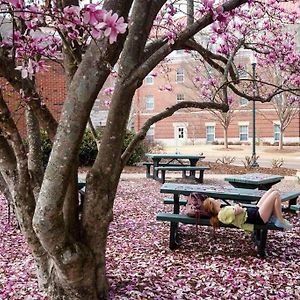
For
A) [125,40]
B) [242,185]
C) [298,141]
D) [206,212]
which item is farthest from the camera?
[298,141]

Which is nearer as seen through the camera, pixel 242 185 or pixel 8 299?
pixel 8 299

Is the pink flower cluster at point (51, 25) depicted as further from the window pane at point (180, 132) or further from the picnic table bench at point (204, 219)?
the window pane at point (180, 132)

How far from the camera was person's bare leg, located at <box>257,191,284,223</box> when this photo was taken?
16.0ft

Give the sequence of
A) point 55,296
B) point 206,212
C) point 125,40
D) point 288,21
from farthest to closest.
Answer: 1. point 288,21
2. point 206,212
3. point 55,296
4. point 125,40

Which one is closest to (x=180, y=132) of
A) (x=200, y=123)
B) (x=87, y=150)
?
(x=200, y=123)

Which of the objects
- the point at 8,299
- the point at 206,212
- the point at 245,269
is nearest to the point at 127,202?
the point at 206,212

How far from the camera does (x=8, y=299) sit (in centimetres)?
367

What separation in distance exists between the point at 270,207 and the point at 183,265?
3.83 ft

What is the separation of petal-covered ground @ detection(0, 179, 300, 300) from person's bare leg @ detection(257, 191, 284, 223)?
1.60 feet

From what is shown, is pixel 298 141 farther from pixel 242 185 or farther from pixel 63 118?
pixel 63 118

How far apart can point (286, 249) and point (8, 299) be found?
10.8 feet

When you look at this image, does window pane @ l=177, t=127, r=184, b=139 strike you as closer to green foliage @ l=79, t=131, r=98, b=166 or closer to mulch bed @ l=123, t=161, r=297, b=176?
mulch bed @ l=123, t=161, r=297, b=176

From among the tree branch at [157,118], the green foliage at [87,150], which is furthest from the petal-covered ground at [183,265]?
the green foliage at [87,150]

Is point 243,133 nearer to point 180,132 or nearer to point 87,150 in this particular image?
point 180,132
